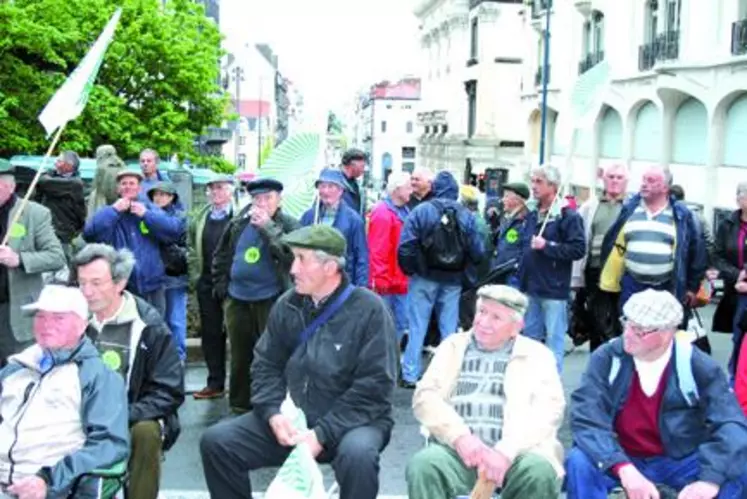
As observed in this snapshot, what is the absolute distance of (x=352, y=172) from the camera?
9.16 m

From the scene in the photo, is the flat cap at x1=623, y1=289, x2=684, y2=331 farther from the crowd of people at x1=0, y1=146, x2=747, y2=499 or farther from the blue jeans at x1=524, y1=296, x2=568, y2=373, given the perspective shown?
the blue jeans at x1=524, y1=296, x2=568, y2=373

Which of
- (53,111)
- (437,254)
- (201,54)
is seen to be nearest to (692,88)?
(201,54)

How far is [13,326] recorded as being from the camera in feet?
22.5

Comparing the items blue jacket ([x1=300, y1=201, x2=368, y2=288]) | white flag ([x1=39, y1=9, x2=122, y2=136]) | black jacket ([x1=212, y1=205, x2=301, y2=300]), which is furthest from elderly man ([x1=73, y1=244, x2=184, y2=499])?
blue jacket ([x1=300, y1=201, x2=368, y2=288])

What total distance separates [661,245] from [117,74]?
1093 inches

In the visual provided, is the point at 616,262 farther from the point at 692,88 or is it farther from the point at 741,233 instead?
the point at 692,88

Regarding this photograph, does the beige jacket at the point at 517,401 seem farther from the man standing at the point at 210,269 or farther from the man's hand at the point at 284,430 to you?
the man standing at the point at 210,269

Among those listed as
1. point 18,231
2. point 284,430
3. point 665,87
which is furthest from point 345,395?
point 665,87

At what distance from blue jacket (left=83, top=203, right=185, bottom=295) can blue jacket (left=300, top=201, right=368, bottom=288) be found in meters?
1.35

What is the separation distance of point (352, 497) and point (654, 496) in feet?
4.70

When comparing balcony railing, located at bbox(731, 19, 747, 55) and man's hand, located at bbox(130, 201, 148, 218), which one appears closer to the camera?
man's hand, located at bbox(130, 201, 148, 218)

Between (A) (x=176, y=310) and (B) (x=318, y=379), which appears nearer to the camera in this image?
(B) (x=318, y=379)

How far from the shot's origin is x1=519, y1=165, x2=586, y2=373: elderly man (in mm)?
8000

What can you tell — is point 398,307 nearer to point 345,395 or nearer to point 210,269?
point 210,269
